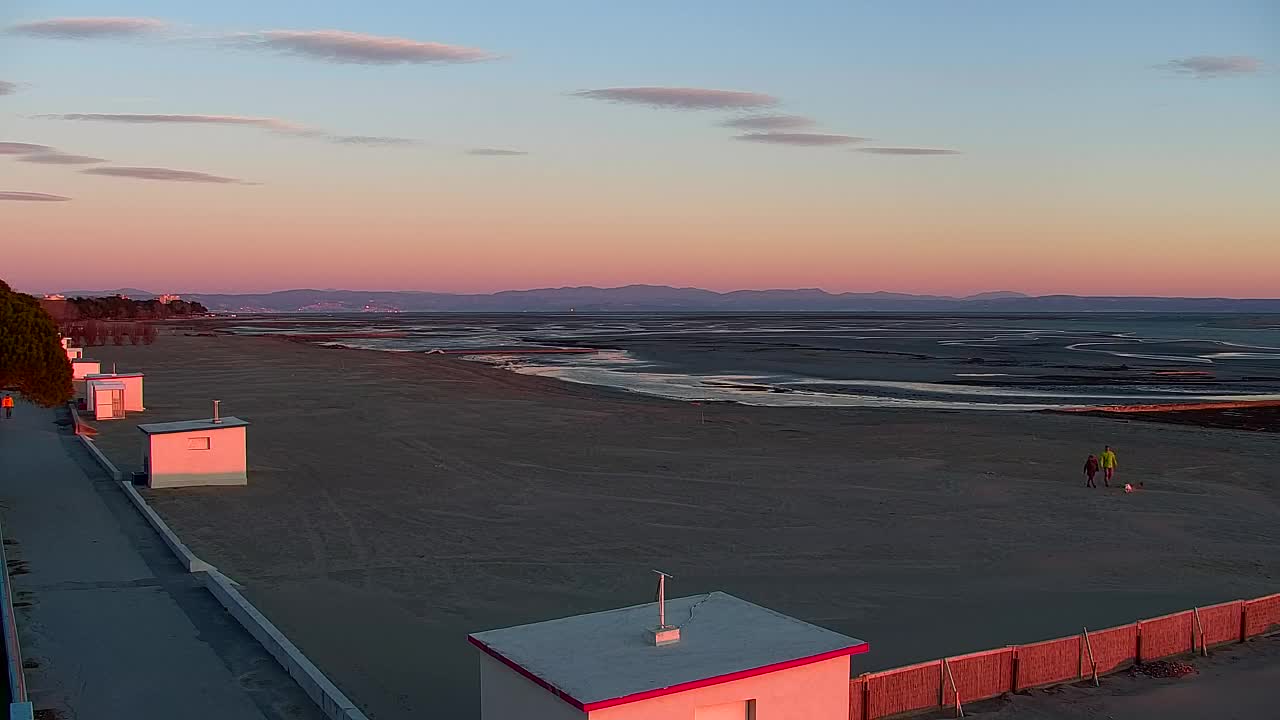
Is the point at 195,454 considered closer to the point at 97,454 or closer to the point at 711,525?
the point at 97,454

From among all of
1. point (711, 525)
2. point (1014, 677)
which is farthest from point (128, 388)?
point (1014, 677)

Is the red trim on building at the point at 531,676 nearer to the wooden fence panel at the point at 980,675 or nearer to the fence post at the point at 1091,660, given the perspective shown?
the wooden fence panel at the point at 980,675

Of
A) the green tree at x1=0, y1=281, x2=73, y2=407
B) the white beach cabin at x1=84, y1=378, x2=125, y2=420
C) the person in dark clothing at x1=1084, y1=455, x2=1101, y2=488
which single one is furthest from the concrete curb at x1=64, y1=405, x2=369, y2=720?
the person in dark clothing at x1=1084, y1=455, x2=1101, y2=488

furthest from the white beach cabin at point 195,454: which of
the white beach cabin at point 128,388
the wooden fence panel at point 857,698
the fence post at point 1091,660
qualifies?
the fence post at point 1091,660

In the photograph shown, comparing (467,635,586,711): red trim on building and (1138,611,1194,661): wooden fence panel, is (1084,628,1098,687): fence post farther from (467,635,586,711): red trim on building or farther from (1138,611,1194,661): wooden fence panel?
(467,635,586,711): red trim on building

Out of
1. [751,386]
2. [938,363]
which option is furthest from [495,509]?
[938,363]

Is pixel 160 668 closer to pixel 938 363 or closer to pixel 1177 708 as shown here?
pixel 1177 708
